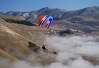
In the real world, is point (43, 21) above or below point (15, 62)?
above

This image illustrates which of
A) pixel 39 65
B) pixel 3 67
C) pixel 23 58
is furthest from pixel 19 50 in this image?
pixel 3 67

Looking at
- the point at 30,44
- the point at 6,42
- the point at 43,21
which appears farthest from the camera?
the point at 30,44

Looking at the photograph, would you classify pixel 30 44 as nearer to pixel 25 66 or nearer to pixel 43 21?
pixel 25 66

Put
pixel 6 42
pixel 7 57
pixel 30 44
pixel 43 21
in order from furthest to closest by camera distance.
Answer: pixel 30 44, pixel 6 42, pixel 7 57, pixel 43 21

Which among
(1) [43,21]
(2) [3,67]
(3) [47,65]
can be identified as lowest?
(3) [47,65]

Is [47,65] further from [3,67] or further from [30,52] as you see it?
[3,67]

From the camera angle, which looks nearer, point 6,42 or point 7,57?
point 7,57

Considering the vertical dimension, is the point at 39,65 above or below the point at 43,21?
below

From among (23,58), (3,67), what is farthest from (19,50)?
(3,67)

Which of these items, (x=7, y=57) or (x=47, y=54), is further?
(x=47, y=54)
